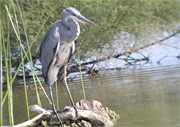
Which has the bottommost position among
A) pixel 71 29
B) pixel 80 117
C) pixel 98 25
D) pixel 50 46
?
pixel 80 117

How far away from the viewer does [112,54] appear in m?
8.91

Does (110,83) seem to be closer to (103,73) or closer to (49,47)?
(103,73)

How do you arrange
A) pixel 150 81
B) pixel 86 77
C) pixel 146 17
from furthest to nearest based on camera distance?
1. pixel 146 17
2. pixel 86 77
3. pixel 150 81

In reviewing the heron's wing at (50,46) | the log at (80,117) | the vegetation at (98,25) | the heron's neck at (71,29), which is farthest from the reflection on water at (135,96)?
the heron's neck at (71,29)

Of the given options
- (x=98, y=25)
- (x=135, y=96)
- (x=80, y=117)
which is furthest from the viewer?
(x=98, y=25)

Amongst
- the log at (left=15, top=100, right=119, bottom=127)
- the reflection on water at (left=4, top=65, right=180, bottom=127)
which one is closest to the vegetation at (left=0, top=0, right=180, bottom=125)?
the reflection on water at (left=4, top=65, right=180, bottom=127)

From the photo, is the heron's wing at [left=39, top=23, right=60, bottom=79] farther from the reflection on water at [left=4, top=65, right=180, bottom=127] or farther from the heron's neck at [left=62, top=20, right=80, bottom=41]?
the reflection on water at [left=4, top=65, right=180, bottom=127]

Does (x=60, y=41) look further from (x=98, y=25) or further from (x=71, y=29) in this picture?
(x=98, y=25)

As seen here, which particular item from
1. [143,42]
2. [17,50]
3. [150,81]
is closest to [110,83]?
[150,81]

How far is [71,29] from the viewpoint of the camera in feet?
15.0

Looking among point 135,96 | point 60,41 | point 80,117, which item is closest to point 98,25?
point 135,96

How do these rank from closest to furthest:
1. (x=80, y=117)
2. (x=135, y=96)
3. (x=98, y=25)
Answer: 1. (x=80, y=117)
2. (x=135, y=96)
3. (x=98, y=25)

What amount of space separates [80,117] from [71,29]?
1.12m

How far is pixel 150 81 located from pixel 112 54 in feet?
7.09
